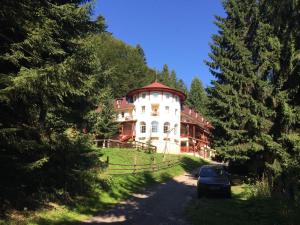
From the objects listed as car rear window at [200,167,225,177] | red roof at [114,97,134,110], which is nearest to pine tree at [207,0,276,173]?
car rear window at [200,167,225,177]

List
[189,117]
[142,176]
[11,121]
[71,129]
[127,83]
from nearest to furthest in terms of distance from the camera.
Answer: [11,121], [71,129], [142,176], [189,117], [127,83]

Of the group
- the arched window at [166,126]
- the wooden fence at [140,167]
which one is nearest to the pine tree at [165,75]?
the arched window at [166,126]

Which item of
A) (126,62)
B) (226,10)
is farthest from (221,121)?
(126,62)

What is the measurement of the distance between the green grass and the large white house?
40967 millimetres

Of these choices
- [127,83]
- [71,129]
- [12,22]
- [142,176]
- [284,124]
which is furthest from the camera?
[127,83]

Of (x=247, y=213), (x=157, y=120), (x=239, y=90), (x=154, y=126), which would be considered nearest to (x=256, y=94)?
(x=239, y=90)

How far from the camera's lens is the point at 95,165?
15.8 metres

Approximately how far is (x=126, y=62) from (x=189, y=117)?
3044 centimetres

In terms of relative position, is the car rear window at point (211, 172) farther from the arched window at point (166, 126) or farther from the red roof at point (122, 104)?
the red roof at point (122, 104)

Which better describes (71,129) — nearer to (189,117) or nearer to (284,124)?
(284,124)

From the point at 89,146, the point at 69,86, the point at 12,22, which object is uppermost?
the point at 12,22

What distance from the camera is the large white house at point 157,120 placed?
6019 cm

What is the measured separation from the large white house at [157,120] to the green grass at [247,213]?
134 ft

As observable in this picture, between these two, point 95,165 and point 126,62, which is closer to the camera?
point 95,165
